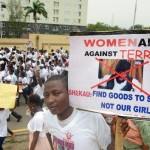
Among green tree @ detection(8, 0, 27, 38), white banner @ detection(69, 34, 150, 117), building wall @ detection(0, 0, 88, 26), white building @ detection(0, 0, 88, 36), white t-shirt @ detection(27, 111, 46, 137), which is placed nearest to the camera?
white banner @ detection(69, 34, 150, 117)

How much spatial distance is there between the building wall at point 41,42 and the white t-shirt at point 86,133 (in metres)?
31.7

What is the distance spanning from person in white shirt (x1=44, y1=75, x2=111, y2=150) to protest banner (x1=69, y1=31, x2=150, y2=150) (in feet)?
0.35

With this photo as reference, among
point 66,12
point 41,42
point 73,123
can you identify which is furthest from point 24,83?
point 66,12

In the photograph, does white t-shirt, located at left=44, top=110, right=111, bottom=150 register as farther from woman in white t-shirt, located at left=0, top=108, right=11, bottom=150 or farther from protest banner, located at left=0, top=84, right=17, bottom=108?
woman in white t-shirt, located at left=0, top=108, right=11, bottom=150

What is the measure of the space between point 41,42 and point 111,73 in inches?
1374

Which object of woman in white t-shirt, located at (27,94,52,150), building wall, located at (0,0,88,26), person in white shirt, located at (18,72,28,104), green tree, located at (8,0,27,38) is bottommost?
person in white shirt, located at (18,72,28,104)

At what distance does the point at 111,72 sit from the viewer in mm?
2686

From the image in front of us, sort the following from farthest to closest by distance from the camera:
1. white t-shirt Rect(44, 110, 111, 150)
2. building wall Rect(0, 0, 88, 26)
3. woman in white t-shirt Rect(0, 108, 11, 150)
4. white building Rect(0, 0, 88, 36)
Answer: building wall Rect(0, 0, 88, 26) → white building Rect(0, 0, 88, 36) → woman in white t-shirt Rect(0, 108, 11, 150) → white t-shirt Rect(44, 110, 111, 150)

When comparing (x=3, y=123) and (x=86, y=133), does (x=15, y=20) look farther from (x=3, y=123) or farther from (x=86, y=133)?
(x=86, y=133)

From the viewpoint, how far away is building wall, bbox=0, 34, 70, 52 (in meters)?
35.5

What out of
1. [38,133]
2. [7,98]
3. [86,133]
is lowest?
[38,133]

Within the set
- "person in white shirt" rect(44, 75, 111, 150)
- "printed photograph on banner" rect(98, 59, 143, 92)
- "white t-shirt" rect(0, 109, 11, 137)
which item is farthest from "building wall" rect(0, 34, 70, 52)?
"printed photograph on banner" rect(98, 59, 143, 92)

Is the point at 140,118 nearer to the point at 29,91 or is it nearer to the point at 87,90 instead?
the point at 87,90

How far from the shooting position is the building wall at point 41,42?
116 ft
